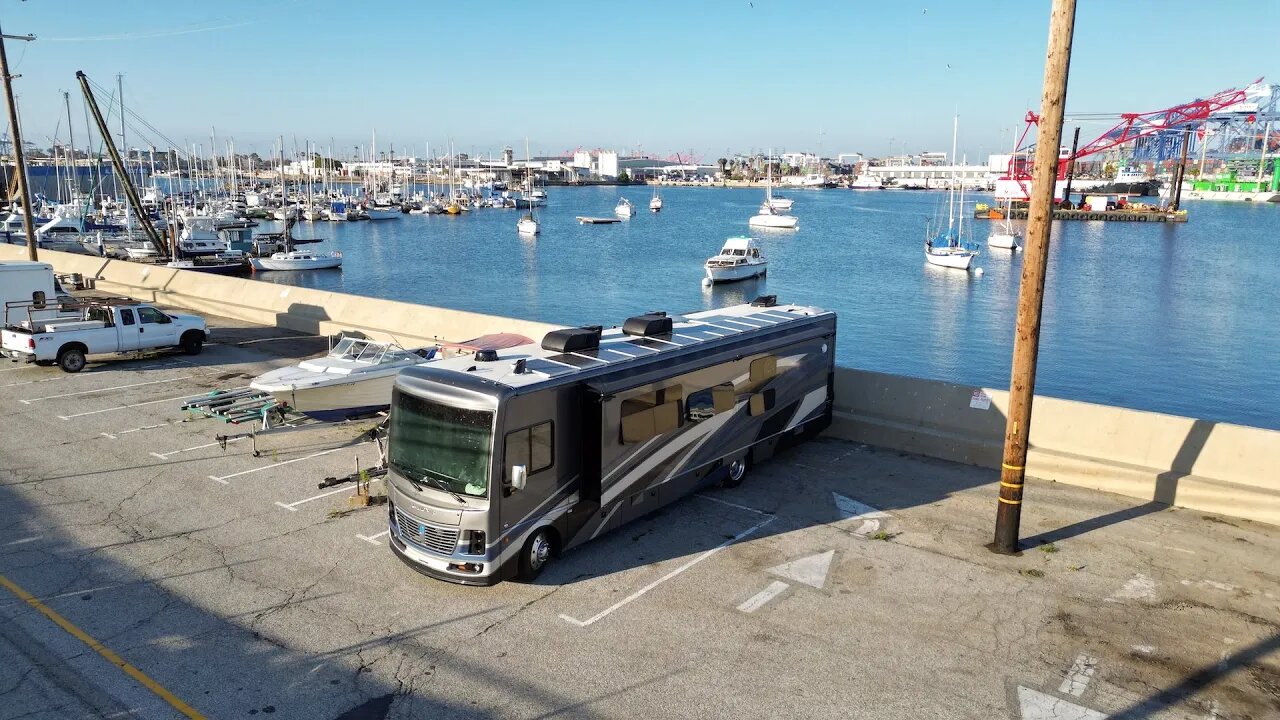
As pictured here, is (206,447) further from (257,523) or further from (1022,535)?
(1022,535)

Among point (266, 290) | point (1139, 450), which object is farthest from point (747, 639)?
point (266, 290)

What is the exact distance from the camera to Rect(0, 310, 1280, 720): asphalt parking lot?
805 centimetres

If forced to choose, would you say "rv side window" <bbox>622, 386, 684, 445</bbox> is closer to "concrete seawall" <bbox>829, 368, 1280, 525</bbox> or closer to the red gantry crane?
"concrete seawall" <bbox>829, 368, 1280, 525</bbox>

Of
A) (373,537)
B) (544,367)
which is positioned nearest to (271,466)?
(373,537)

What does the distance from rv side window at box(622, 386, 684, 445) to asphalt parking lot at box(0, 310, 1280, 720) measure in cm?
156

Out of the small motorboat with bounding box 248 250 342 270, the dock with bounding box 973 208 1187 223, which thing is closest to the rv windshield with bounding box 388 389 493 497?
the small motorboat with bounding box 248 250 342 270

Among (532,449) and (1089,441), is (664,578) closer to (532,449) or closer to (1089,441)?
(532,449)

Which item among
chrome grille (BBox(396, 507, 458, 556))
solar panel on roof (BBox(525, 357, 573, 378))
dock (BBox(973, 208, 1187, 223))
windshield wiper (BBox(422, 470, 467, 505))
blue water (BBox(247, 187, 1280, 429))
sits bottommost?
blue water (BBox(247, 187, 1280, 429))

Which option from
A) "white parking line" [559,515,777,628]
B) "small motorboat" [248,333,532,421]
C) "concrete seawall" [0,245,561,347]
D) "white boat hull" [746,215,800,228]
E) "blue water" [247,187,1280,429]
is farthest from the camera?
"white boat hull" [746,215,800,228]

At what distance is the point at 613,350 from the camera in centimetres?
1179

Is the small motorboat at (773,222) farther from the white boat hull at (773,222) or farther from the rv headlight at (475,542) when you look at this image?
the rv headlight at (475,542)

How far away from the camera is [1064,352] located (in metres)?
43.2

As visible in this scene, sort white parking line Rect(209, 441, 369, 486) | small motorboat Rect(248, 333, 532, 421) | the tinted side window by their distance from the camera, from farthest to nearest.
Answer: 1. the tinted side window
2. small motorboat Rect(248, 333, 532, 421)
3. white parking line Rect(209, 441, 369, 486)

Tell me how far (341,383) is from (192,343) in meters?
9.44
